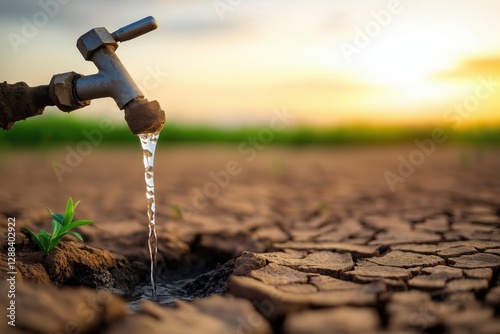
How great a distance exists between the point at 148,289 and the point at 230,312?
897mm

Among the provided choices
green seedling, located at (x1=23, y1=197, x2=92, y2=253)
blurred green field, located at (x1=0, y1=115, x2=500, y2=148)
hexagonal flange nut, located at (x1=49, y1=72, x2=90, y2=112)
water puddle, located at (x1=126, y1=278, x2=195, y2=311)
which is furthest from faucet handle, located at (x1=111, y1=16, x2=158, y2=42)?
blurred green field, located at (x1=0, y1=115, x2=500, y2=148)

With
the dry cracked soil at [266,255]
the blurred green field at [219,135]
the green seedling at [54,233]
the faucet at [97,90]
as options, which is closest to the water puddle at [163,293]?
the dry cracked soil at [266,255]

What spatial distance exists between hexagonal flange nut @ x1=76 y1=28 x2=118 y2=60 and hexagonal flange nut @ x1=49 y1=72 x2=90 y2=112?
118 millimetres

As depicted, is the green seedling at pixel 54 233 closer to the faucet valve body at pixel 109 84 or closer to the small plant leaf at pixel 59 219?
the small plant leaf at pixel 59 219

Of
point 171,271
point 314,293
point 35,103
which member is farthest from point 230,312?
point 35,103

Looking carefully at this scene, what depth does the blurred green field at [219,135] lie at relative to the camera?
29.4ft

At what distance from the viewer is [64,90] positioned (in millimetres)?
2197

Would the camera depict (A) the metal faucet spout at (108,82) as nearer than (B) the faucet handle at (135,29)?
Yes

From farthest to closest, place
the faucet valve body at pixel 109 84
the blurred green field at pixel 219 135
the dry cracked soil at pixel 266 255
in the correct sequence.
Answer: the blurred green field at pixel 219 135 → the faucet valve body at pixel 109 84 → the dry cracked soil at pixel 266 255

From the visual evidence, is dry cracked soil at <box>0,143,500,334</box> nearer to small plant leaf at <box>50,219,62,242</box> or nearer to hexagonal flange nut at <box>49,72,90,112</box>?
small plant leaf at <box>50,219,62,242</box>

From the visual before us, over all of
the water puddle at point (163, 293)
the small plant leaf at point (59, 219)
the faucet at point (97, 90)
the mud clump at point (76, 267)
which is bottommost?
the water puddle at point (163, 293)

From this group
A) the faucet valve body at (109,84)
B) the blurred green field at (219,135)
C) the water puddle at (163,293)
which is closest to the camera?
the faucet valve body at (109,84)

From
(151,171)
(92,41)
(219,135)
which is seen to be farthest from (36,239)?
(219,135)

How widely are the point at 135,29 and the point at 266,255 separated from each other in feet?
4.02
